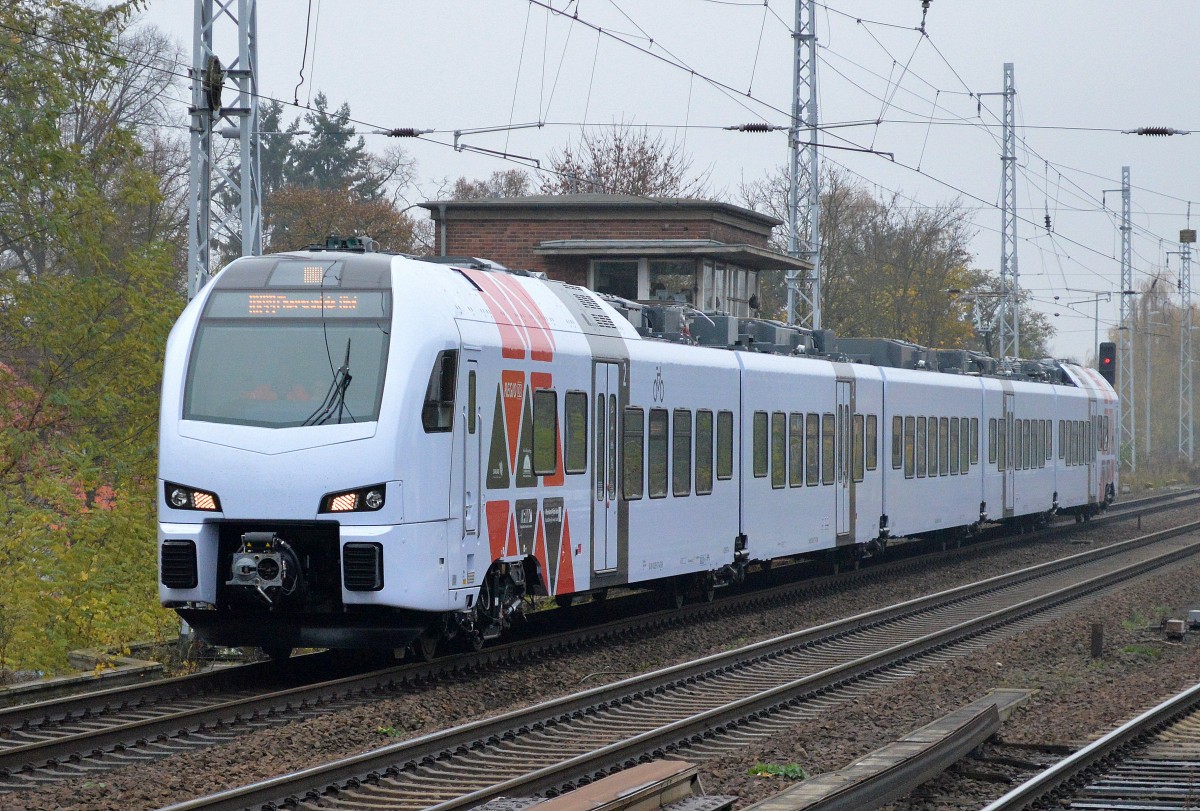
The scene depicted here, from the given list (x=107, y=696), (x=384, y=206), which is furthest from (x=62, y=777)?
(x=384, y=206)

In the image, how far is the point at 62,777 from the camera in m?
8.63

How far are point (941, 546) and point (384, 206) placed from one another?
33054 millimetres

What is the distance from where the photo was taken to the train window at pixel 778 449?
19094 millimetres

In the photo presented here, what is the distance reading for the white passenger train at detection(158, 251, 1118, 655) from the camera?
37.0 ft

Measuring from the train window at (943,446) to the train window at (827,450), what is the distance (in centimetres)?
526

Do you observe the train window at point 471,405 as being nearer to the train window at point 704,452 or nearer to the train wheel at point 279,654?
the train wheel at point 279,654

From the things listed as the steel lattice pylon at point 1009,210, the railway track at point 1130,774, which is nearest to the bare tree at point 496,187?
the steel lattice pylon at point 1009,210

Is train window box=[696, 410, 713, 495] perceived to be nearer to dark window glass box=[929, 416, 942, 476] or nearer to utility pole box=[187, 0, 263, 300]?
utility pole box=[187, 0, 263, 300]

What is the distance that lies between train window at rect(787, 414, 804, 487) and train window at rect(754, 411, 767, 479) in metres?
0.81

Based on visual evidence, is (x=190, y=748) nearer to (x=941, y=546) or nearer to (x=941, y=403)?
(x=941, y=403)

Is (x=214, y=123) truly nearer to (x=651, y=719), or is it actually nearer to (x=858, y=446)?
(x=651, y=719)

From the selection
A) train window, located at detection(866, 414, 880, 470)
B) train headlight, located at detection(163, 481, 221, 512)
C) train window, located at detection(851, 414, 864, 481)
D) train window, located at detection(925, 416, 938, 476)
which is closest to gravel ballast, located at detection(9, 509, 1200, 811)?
train headlight, located at detection(163, 481, 221, 512)

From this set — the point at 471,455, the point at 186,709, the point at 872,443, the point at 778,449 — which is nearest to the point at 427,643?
the point at 471,455

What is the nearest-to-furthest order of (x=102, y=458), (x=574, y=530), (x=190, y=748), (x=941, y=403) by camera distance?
(x=190, y=748)
(x=574, y=530)
(x=102, y=458)
(x=941, y=403)
